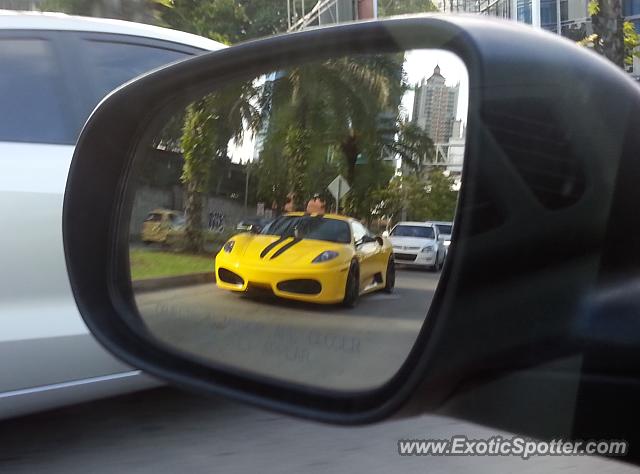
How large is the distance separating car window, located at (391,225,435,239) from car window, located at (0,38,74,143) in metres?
2.22

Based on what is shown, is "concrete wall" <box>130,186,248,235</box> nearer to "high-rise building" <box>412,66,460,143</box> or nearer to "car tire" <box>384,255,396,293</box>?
"car tire" <box>384,255,396,293</box>

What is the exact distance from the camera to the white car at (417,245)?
4.88 feet

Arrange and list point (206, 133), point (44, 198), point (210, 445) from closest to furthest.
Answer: point (206, 133), point (44, 198), point (210, 445)

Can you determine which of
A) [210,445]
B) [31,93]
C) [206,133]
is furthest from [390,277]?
[31,93]

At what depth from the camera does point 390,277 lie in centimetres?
164

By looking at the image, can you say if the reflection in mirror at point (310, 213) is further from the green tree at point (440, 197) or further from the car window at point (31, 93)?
the car window at point (31, 93)

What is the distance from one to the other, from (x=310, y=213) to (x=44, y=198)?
178 cm

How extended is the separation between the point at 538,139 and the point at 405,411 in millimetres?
676

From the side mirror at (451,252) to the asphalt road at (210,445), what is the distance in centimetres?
121

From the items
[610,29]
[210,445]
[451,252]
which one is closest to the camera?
[451,252]

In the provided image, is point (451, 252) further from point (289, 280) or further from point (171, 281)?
point (171, 281)

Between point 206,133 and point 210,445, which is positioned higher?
point 206,133

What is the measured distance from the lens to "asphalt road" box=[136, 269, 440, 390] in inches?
64.2

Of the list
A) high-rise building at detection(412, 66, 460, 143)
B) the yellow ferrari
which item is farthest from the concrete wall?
high-rise building at detection(412, 66, 460, 143)
